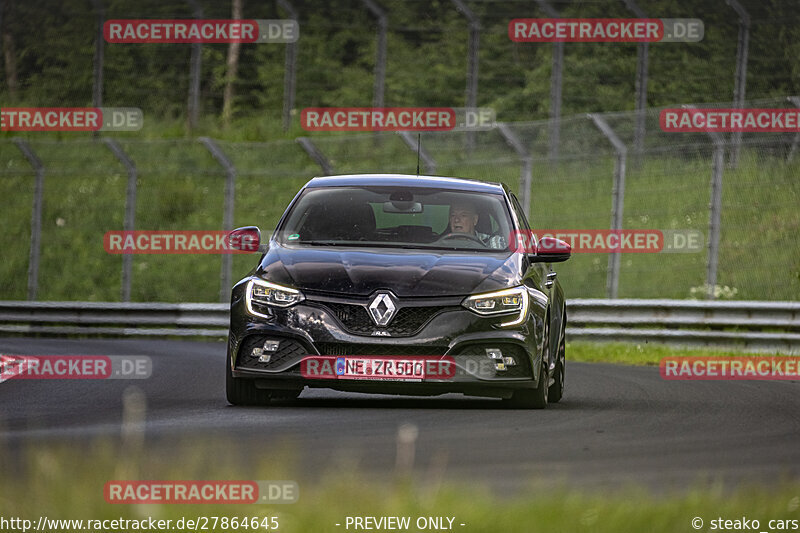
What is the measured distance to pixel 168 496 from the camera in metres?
6.09

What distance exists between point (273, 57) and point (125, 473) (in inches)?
1018

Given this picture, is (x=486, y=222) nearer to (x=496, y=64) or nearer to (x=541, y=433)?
(x=541, y=433)

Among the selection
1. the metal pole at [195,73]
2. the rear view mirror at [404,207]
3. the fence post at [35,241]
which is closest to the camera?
the rear view mirror at [404,207]

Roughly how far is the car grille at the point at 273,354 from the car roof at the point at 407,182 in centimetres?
172

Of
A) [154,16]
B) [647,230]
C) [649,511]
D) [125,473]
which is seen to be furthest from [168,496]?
[154,16]

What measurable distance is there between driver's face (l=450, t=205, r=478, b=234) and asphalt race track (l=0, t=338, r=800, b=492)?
1107 mm

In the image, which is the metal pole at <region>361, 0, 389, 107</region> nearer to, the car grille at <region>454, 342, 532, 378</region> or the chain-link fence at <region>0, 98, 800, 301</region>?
the chain-link fence at <region>0, 98, 800, 301</region>

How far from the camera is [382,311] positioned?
32.6 ft

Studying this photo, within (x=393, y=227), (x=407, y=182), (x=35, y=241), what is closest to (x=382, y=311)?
(x=393, y=227)

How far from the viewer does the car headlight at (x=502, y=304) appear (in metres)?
10.1

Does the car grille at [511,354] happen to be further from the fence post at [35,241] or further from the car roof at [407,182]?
the fence post at [35,241]

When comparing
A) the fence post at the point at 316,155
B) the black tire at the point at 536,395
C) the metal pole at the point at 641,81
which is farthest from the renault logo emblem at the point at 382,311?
the metal pole at the point at 641,81

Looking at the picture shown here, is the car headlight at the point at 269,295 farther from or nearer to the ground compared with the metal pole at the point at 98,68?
nearer to the ground

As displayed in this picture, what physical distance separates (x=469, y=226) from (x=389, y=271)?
1.20m
